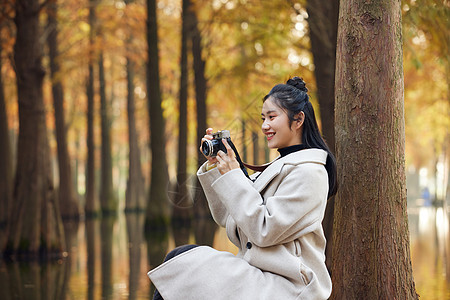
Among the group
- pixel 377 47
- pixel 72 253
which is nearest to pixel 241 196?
pixel 377 47

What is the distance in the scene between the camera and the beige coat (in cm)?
368

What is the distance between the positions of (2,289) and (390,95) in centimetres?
609

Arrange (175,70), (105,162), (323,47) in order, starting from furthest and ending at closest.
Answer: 1. (175,70)
2. (105,162)
3. (323,47)

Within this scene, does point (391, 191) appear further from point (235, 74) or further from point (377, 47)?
point (235, 74)

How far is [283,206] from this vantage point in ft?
12.1

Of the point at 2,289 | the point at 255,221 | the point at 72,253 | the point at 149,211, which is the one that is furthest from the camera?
the point at 149,211

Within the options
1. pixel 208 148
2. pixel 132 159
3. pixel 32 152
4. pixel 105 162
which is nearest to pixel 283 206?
pixel 208 148

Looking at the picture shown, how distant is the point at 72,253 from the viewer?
14.0 meters

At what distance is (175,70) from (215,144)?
2782cm

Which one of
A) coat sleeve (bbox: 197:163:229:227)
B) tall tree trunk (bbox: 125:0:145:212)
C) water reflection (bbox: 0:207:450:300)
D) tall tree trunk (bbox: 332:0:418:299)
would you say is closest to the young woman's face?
coat sleeve (bbox: 197:163:229:227)

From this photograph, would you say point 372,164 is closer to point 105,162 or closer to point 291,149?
point 291,149

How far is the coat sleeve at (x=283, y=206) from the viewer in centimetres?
366

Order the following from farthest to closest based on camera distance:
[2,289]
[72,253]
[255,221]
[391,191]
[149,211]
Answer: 1. [149,211]
2. [72,253]
3. [2,289]
4. [391,191]
5. [255,221]

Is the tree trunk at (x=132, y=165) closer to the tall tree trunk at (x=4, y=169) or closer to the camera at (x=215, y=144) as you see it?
the tall tree trunk at (x=4, y=169)
